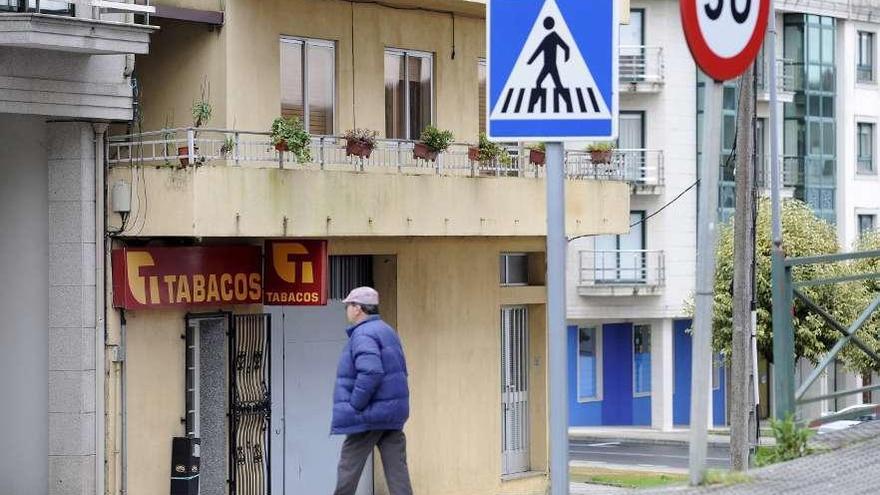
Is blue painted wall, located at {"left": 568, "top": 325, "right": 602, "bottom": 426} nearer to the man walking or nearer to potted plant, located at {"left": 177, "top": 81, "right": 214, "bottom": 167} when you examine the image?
potted plant, located at {"left": 177, "top": 81, "right": 214, "bottom": 167}

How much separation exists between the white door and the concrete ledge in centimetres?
481

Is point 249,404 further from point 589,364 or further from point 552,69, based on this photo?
point 589,364

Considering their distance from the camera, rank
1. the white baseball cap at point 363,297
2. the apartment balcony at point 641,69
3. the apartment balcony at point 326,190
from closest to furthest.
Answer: the white baseball cap at point 363,297 → the apartment balcony at point 326,190 → the apartment balcony at point 641,69

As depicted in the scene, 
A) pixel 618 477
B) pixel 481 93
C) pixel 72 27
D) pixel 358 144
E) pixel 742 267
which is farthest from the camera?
pixel 618 477

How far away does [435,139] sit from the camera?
70.8ft

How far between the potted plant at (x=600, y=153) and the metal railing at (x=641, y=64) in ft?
80.1

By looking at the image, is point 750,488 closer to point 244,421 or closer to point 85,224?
point 85,224

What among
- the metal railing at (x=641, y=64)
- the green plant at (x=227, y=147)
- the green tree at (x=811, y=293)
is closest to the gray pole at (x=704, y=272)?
the green plant at (x=227, y=147)

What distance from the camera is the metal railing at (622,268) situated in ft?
158

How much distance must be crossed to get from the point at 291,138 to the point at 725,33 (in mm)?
11961

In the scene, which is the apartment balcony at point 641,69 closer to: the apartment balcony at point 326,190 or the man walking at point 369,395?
the apartment balcony at point 326,190

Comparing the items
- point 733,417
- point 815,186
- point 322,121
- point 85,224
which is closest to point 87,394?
point 85,224

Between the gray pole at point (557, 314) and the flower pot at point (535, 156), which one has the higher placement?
the flower pot at point (535, 156)

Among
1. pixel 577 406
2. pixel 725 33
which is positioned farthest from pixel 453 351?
pixel 577 406
